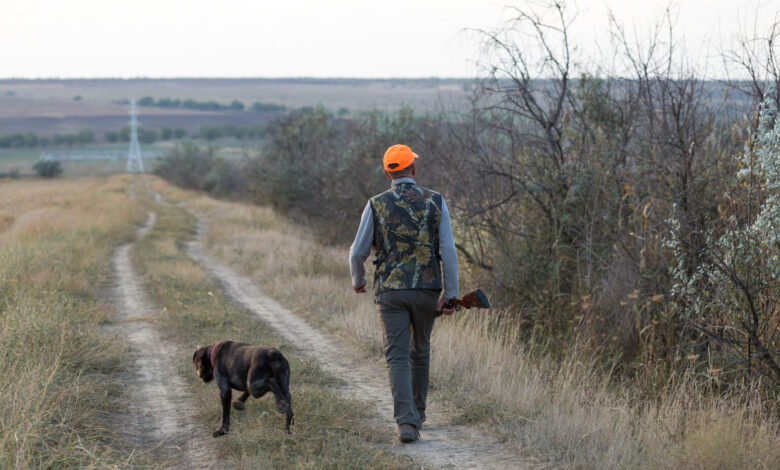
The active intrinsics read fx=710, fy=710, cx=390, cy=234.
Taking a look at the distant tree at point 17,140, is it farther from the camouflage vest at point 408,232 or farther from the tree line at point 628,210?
the camouflage vest at point 408,232

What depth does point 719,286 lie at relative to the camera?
20.1 feet

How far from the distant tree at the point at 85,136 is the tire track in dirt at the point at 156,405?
16612 cm

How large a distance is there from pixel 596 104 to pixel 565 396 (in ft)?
14.9

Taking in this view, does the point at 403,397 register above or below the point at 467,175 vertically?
below

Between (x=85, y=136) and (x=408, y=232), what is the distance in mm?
173739

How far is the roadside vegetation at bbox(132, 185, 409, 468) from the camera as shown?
16.0 ft

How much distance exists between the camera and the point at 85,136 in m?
163

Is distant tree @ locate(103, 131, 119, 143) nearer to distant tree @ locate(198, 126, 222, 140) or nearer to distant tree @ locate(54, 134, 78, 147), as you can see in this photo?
distant tree @ locate(54, 134, 78, 147)

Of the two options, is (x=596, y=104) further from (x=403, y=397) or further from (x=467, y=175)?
(x=403, y=397)

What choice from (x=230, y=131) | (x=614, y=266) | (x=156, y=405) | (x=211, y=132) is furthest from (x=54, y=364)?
(x=230, y=131)

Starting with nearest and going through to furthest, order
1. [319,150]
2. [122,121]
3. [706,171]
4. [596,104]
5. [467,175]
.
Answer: [706,171] → [596,104] → [467,175] → [319,150] → [122,121]

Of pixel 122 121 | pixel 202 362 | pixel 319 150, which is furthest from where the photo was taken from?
pixel 122 121

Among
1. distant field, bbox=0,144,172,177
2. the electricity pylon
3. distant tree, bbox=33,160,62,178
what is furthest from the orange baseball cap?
distant field, bbox=0,144,172,177

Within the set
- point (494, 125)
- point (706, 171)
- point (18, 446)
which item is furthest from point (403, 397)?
point (494, 125)
